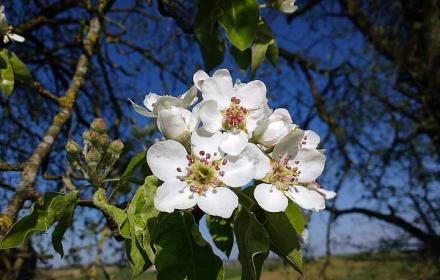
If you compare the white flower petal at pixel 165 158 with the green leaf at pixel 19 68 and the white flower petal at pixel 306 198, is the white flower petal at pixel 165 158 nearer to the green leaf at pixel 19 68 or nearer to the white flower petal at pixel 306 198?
the white flower petal at pixel 306 198

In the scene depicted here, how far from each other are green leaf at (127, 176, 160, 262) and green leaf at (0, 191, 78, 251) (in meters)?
0.14

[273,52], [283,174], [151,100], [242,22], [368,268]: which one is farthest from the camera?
[368,268]

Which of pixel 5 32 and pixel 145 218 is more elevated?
pixel 5 32

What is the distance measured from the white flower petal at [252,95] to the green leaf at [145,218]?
27cm

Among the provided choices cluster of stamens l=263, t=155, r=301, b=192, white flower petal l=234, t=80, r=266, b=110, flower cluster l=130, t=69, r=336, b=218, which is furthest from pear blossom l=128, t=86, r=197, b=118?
cluster of stamens l=263, t=155, r=301, b=192

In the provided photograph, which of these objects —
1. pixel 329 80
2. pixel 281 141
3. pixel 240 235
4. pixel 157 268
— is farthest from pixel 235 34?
pixel 329 80

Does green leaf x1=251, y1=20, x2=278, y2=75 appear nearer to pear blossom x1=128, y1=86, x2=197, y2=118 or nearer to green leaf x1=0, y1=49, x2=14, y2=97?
pear blossom x1=128, y1=86, x2=197, y2=118

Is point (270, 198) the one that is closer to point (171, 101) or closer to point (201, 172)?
point (201, 172)

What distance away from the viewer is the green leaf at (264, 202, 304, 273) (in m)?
0.95

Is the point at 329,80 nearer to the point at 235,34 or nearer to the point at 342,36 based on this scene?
the point at 342,36

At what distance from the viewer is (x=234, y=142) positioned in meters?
0.94

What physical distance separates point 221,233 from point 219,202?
0.26 m

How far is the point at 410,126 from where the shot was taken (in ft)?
14.4

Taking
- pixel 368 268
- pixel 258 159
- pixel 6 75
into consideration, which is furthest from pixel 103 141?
pixel 368 268
